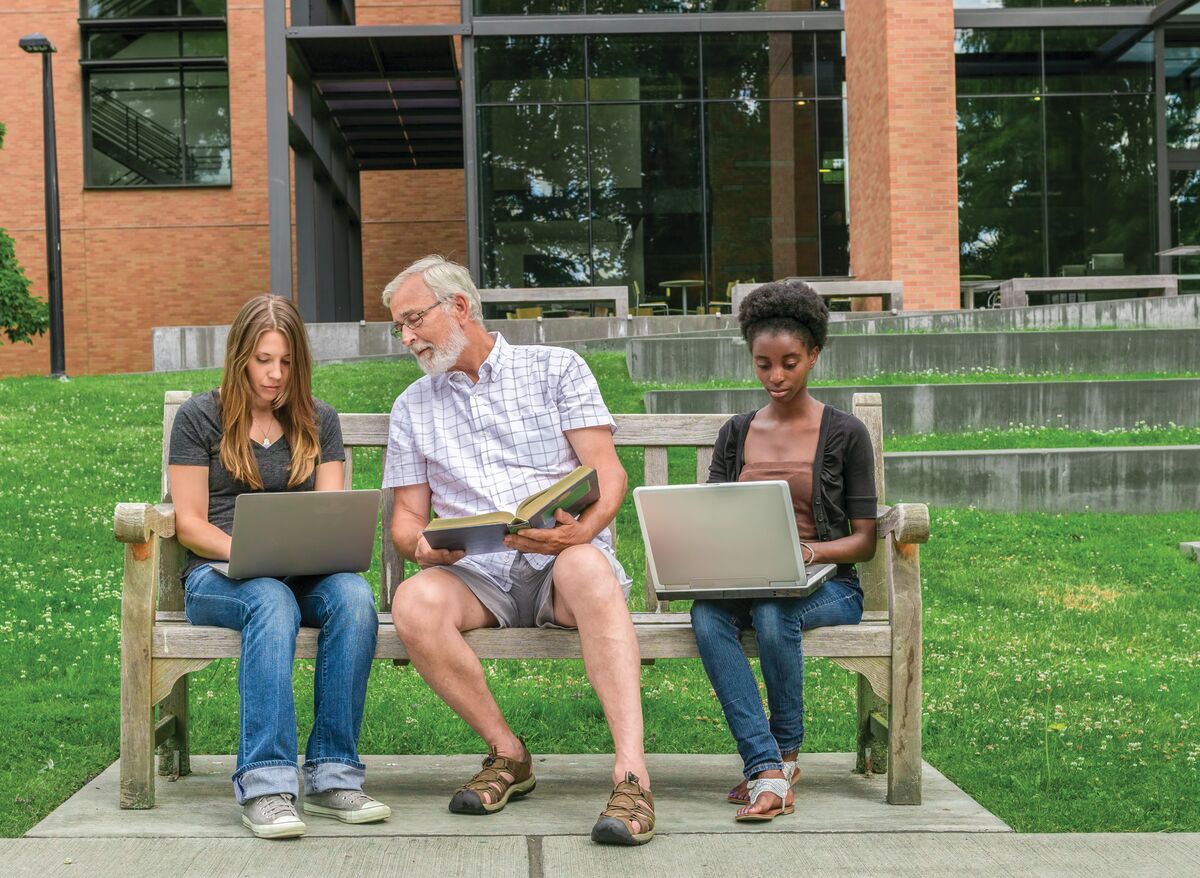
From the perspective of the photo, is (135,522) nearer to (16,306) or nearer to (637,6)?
(16,306)

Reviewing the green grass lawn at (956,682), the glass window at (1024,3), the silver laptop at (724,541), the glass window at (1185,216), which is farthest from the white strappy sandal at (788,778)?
the glass window at (1185,216)

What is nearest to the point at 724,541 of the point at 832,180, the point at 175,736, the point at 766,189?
the point at 175,736

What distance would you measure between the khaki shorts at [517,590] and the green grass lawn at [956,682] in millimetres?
737

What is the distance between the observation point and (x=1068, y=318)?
15633mm

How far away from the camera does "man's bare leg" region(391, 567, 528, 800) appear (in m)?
3.90

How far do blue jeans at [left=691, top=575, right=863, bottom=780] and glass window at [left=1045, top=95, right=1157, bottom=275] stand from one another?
2102 centimetres

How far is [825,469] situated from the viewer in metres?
4.23

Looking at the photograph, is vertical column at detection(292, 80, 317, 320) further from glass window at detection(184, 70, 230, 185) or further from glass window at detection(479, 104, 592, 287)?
glass window at detection(184, 70, 230, 185)

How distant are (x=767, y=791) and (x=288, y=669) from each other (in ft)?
4.32

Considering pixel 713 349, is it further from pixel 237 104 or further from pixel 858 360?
pixel 237 104

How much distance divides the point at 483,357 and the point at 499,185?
19243mm

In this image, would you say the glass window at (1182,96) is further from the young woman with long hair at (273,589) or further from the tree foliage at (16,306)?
the young woman with long hair at (273,589)

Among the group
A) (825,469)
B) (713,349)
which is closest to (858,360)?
(713,349)

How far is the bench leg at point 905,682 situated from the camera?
12.8 feet
